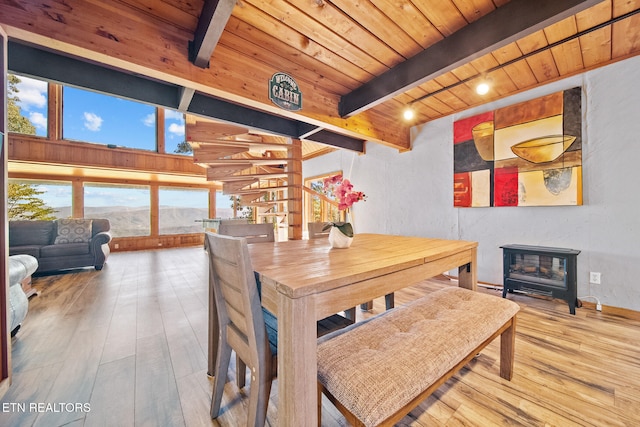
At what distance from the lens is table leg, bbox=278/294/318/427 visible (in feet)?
2.60

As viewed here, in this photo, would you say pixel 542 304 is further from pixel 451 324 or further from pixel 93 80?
pixel 93 80

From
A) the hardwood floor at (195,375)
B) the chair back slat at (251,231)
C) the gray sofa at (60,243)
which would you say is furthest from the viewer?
the gray sofa at (60,243)

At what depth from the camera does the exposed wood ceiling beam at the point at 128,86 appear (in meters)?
1.72

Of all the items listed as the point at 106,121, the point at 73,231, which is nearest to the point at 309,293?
the point at 73,231

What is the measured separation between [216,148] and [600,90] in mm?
4896

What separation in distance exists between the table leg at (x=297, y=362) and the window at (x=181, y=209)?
7.92m

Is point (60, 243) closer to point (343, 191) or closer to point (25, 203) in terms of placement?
point (25, 203)

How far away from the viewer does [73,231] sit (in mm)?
4375

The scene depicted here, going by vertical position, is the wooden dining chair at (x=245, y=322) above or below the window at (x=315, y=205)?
below

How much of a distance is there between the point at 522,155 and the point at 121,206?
30.3 feet

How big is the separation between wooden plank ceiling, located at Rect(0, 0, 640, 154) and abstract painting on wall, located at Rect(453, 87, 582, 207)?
15.0 inches

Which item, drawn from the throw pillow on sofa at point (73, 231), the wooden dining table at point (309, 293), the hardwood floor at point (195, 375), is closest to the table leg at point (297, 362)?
the wooden dining table at point (309, 293)

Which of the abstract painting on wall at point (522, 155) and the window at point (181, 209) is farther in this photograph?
the window at point (181, 209)

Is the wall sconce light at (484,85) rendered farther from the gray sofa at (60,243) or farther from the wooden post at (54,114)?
the wooden post at (54,114)
